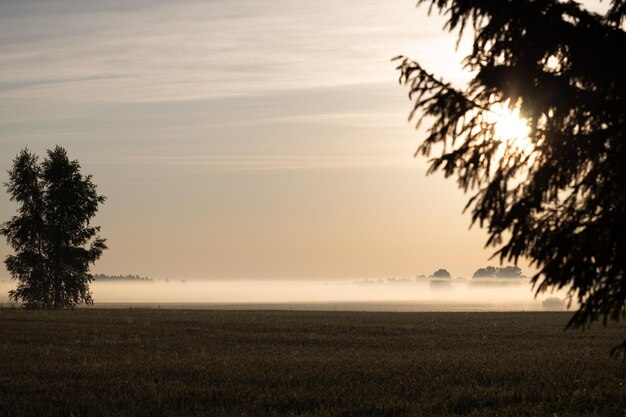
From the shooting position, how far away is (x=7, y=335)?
31.3 m

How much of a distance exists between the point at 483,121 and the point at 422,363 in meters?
13.1

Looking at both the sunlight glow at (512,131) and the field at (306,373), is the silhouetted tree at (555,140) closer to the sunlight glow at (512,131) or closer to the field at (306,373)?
the sunlight glow at (512,131)

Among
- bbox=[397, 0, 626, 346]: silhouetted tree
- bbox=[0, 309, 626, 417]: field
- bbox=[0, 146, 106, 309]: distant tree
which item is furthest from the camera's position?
bbox=[0, 146, 106, 309]: distant tree

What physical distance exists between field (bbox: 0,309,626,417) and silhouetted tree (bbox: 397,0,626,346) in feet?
18.2

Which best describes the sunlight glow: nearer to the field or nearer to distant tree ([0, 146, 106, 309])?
the field

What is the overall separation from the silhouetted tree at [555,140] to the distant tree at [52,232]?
55159mm

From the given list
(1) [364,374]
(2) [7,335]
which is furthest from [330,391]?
(2) [7,335]

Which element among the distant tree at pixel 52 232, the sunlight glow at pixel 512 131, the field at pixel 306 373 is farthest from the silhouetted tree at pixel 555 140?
the distant tree at pixel 52 232

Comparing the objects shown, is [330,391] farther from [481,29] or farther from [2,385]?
[481,29]

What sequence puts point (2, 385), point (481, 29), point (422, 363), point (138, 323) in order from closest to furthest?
point (481, 29) < point (2, 385) < point (422, 363) < point (138, 323)

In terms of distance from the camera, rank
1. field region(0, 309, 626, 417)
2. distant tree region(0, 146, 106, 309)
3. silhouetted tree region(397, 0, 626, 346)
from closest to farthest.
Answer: silhouetted tree region(397, 0, 626, 346) < field region(0, 309, 626, 417) < distant tree region(0, 146, 106, 309)

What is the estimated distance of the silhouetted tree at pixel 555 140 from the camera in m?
9.23

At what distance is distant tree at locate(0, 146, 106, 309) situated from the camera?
61125 millimetres

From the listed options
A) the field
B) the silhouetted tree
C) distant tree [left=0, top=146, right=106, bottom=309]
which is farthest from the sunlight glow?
distant tree [left=0, top=146, right=106, bottom=309]
